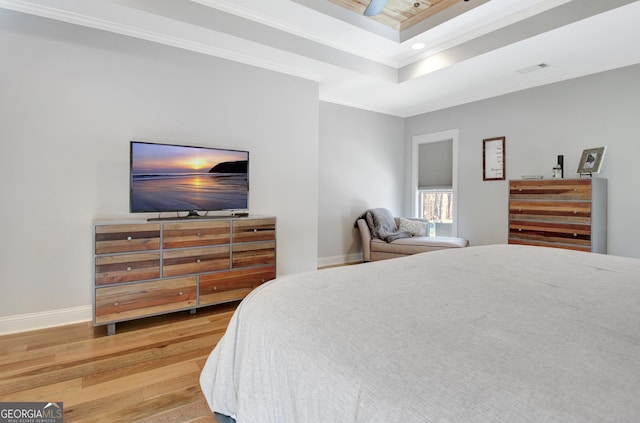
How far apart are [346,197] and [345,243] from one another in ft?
2.41

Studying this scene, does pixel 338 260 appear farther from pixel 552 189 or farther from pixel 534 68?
pixel 534 68

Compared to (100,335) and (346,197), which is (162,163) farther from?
(346,197)

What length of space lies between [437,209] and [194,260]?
161 inches

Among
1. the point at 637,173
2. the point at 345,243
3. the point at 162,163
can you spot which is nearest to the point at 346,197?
the point at 345,243

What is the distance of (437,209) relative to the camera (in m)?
5.55

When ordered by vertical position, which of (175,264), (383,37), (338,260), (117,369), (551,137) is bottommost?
(117,369)

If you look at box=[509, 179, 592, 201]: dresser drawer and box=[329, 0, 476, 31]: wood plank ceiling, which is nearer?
box=[329, 0, 476, 31]: wood plank ceiling

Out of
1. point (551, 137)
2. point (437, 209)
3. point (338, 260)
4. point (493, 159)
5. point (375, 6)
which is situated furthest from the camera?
point (437, 209)

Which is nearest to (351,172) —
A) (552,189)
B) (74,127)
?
(552,189)

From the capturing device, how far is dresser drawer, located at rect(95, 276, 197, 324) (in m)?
2.58

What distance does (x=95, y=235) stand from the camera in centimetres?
253

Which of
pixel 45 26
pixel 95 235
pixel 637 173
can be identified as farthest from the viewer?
pixel 637 173

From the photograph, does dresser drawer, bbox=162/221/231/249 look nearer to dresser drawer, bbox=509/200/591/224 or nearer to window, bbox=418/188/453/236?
dresser drawer, bbox=509/200/591/224

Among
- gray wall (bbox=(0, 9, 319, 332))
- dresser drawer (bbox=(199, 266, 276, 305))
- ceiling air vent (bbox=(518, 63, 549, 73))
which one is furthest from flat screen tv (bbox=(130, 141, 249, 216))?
ceiling air vent (bbox=(518, 63, 549, 73))
